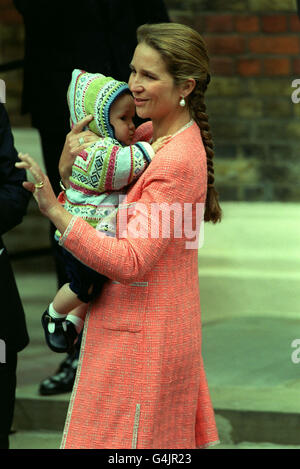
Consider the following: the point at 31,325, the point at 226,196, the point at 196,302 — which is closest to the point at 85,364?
the point at 196,302

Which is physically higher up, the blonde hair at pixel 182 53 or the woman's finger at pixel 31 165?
the blonde hair at pixel 182 53

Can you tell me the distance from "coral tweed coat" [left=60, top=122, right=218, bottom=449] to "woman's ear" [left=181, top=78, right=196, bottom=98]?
10cm

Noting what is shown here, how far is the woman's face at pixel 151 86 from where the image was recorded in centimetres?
297

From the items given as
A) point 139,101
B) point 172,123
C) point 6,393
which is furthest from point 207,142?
point 6,393

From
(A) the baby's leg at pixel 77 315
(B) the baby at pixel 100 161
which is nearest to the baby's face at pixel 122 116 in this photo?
(B) the baby at pixel 100 161

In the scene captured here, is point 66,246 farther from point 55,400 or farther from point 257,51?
point 257,51

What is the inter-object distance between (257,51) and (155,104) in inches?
133

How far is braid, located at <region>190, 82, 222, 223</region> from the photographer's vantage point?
9.95 feet

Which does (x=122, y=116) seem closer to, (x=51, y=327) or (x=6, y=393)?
(x=51, y=327)

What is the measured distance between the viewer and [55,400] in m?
4.77

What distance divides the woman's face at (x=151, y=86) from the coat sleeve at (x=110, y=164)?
103 millimetres

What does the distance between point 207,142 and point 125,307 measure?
0.51 meters

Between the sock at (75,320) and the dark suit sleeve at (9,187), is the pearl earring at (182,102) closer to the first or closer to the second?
the sock at (75,320)

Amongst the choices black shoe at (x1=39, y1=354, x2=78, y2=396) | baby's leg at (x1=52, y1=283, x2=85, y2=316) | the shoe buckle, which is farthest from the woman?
black shoe at (x1=39, y1=354, x2=78, y2=396)
